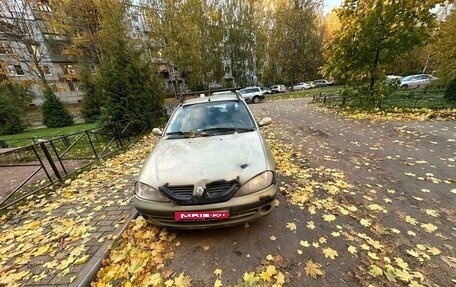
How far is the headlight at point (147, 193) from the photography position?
2.37 meters

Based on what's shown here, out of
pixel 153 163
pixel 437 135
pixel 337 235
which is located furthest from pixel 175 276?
pixel 437 135

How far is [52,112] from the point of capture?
52.4ft

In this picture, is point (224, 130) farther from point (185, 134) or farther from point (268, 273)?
point (268, 273)

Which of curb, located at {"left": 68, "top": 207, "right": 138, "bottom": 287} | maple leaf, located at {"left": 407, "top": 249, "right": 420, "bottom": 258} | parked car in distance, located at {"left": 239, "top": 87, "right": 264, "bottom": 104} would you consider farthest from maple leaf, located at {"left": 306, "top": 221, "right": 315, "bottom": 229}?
parked car in distance, located at {"left": 239, "top": 87, "right": 264, "bottom": 104}

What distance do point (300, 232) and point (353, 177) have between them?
2152 mm

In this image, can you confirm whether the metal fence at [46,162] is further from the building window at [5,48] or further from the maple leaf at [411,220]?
the building window at [5,48]

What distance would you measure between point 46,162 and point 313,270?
844cm

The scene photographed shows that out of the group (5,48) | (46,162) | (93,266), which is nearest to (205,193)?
(93,266)

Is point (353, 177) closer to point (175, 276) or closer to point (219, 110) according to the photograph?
point (219, 110)

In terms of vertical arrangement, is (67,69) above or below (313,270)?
above

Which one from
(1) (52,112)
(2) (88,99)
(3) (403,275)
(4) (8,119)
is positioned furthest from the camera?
(1) (52,112)

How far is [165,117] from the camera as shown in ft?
38.8

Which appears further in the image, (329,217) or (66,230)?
(66,230)

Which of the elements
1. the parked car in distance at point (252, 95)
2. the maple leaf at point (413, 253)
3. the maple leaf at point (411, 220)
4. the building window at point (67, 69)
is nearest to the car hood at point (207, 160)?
the maple leaf at point (413, 253)
